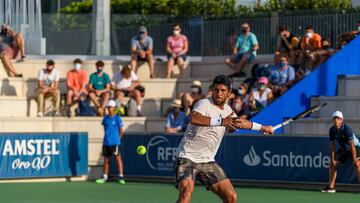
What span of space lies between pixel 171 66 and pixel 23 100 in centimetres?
430

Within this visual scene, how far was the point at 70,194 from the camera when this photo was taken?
21281 mm

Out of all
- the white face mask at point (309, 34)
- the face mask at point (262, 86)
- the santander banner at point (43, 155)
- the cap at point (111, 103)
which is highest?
the white face mask at point (309, 34)

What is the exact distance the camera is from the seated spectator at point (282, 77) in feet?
83.8

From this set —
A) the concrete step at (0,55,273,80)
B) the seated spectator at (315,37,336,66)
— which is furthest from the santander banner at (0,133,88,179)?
the seated spectator at (315,37,336,66)

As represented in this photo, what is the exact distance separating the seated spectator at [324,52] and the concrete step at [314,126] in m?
2.27

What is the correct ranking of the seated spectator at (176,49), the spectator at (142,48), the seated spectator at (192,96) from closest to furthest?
the seated spectator at (192,96)
the spectator at (142,48)
the seated spectator at (176,49)

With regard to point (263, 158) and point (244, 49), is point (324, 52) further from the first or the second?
point (263, 158)

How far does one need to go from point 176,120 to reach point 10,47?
567 cm

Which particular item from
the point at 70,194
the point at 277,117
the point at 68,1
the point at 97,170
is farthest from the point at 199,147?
the point at 68,1

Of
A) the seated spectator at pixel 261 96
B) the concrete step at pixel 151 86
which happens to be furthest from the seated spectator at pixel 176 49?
the seated spectator at pixel 261 96

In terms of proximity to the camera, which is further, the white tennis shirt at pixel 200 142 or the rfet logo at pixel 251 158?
the rfet logo at pixel 251 158

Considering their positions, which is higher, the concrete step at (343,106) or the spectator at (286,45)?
the spectator at (286,45)

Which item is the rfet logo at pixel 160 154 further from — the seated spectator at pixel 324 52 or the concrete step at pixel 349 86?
the seated spectator at pixel 324 52

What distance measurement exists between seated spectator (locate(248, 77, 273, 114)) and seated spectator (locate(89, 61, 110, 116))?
13.2ft
